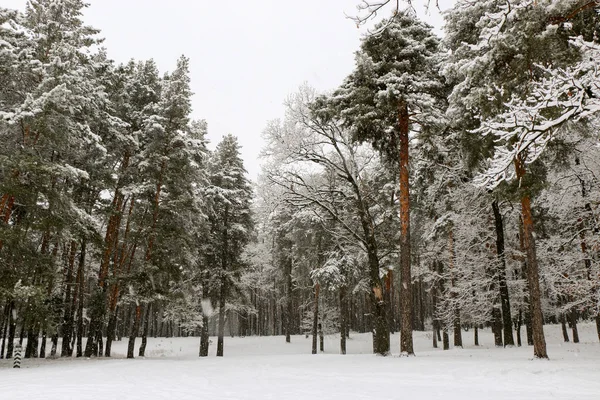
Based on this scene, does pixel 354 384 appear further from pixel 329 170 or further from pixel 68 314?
pixel 68 314

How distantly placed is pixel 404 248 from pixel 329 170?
638cm

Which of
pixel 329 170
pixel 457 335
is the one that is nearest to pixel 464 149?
pixel 329 170

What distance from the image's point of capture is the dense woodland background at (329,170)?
37.2 ft

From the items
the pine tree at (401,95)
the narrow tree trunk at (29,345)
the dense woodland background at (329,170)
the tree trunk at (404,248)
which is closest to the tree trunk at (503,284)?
the dense woodland background at (329,170)

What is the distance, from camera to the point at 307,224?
25.2 m

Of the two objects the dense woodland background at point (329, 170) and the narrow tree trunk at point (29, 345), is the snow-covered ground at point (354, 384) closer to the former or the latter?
the dense woodland background at point (329, 170)

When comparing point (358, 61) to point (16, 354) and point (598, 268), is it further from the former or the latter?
point (16, 354)

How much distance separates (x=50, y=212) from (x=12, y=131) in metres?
3.27

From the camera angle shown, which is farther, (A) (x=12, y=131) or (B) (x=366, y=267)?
(B) (x=366, y=267)

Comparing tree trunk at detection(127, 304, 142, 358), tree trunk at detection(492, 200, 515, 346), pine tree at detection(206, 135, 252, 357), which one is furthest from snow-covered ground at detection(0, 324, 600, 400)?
pine tree at detection(206, 135, 252, 357)

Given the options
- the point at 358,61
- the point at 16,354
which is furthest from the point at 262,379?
the point at 358,61

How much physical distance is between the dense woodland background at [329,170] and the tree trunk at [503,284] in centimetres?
9

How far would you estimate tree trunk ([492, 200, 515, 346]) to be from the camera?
16922 mm

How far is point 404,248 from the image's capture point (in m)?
14.1
